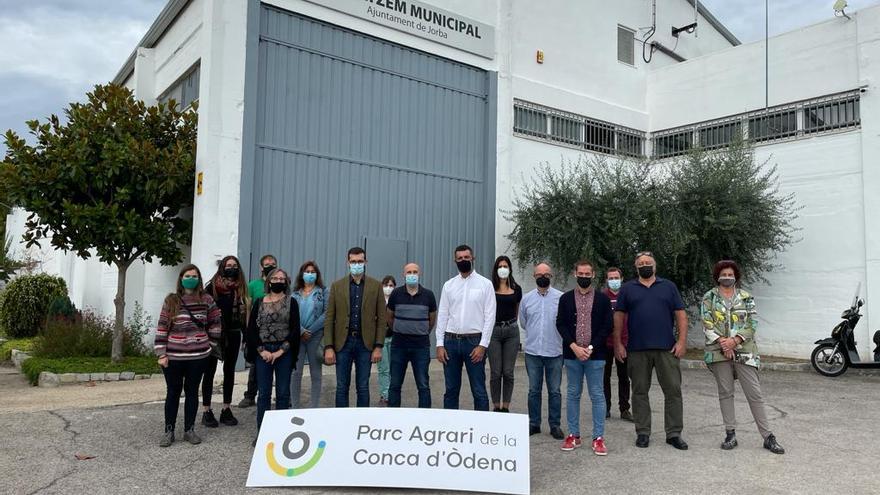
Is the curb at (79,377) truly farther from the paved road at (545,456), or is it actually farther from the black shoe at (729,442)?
the black shoe at (729,442)

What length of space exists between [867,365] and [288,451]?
1052 cm

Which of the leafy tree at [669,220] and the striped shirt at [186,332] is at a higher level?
the leafy tree at [669,220]

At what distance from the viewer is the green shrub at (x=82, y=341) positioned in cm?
1097

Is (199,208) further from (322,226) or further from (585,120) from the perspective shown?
(585,120)

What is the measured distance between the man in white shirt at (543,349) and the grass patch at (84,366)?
21.6 feet

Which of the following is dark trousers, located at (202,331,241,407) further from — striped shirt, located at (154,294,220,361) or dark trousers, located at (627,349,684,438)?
dark trousers, located at (627,349,684,438)

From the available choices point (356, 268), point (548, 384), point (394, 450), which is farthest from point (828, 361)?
point (394, 450)

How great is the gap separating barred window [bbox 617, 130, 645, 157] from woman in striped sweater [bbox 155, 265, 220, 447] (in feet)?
41.7

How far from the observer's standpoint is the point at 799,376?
11414mm

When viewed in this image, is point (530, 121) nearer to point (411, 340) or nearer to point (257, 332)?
point (411, 340)

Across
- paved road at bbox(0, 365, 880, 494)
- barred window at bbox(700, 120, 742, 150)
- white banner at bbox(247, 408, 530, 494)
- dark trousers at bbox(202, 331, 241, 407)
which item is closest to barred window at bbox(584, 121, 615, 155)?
barred window at bbox(700, 120, 742, 150)

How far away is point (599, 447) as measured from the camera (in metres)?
5.70

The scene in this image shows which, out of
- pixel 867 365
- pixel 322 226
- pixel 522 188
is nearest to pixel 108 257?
pixel 322 226

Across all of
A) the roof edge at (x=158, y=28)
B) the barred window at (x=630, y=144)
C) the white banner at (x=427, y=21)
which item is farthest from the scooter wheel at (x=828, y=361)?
the roof edge at (x=158, y=28)
